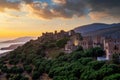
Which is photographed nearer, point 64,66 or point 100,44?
point 64,66

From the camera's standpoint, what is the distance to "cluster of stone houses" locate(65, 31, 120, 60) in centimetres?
4434

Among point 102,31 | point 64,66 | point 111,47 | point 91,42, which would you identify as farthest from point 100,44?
point 102,31

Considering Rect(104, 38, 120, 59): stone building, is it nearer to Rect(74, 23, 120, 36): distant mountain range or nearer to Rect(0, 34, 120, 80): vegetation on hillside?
Rect(0, 34, 120, 80): vegetation on hillside

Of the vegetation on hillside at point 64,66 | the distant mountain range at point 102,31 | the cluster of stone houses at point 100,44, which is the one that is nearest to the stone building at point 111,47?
the cluster of stone houses at point 100,44

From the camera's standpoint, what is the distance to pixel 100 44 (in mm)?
53969

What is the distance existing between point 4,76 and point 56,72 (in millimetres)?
15139

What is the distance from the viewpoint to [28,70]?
53.4 meters

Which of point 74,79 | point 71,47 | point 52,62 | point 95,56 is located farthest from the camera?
point 71,47

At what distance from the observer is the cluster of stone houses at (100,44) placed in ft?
145

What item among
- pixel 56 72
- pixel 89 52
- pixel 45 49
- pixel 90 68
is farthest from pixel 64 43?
pixel 90 68

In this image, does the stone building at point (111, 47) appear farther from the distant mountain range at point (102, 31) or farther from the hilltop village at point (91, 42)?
the distant mountain range at point (102, 31)

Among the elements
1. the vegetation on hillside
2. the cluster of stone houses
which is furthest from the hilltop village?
the vegetation on hillside

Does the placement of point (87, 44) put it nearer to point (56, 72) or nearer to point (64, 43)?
A: point (64, 43)

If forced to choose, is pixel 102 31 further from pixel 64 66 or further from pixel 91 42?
pixel 64 66
